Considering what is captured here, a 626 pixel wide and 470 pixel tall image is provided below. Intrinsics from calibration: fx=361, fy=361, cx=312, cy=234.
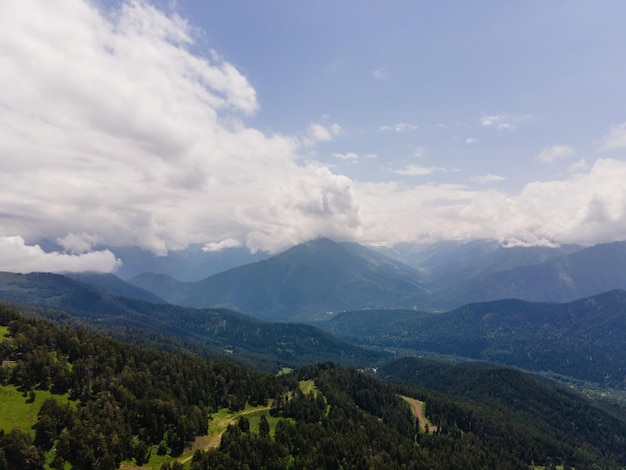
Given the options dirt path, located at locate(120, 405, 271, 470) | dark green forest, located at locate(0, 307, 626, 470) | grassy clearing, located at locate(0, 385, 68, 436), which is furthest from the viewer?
dirt path, located at locate(120, 405, 271, 470)

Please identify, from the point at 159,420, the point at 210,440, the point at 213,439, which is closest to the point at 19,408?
the point at 159,420

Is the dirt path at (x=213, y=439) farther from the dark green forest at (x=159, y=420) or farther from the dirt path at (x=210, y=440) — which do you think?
the dark green forest at (x=159, y=420)

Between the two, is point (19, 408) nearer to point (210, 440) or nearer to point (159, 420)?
point (159, 420)

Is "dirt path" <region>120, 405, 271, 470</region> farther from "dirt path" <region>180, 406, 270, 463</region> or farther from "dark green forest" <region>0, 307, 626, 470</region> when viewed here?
"dark green forest" <region>0, 307, 626, 470</region>

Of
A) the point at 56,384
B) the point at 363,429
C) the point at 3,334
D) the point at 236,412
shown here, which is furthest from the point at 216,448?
the point at 3,334

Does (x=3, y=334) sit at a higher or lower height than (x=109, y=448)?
higher

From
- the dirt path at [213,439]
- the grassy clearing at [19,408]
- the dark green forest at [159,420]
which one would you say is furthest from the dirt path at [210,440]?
the grassy clearing at [19,408]

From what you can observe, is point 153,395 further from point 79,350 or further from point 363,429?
point 363,429

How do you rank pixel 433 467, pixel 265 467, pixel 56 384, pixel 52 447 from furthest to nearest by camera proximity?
pixel 433 467 < pixel 56 384 < pixel 265 467 < pixel 52 447

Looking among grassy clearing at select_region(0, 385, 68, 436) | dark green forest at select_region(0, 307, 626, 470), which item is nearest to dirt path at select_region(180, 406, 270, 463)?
dark green forest at select_region(0, 307, 626, 470)
